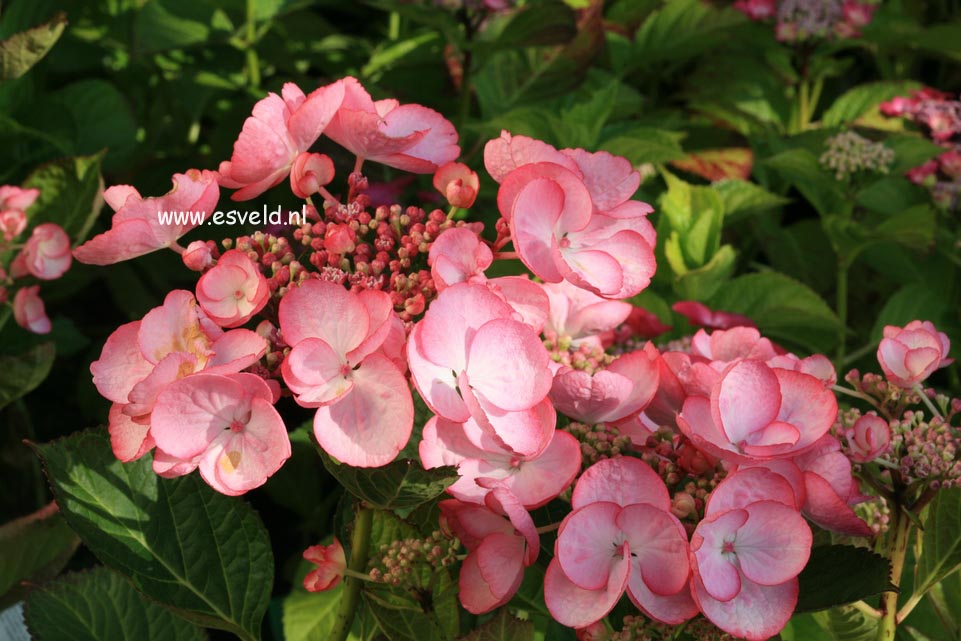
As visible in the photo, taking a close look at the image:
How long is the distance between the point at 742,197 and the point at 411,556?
2.74ft

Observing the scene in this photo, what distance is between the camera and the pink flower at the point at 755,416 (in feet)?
1.62

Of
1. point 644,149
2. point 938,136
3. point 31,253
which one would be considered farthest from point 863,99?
point 31,253

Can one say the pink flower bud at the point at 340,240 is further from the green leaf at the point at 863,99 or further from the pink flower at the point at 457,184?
the green leaf at the point at 863,99

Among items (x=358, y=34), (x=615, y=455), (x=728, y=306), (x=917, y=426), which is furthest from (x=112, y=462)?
(x=358, y=34)

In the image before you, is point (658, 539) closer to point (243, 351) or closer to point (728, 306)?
point (243, 351)

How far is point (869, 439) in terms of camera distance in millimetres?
536

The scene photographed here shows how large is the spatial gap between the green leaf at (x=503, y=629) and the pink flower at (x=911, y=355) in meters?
0.26

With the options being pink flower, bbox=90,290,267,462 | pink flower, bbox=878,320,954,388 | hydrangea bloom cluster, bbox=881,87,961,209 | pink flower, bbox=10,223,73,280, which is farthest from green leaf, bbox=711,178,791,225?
pink flower, bbox=90,290,267,462

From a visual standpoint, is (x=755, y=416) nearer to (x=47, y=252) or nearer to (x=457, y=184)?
(x=457, y=184)

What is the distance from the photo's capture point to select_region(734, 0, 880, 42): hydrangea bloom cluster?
5.02 feet

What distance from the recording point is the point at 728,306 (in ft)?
3.74

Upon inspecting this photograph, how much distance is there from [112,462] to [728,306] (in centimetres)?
75

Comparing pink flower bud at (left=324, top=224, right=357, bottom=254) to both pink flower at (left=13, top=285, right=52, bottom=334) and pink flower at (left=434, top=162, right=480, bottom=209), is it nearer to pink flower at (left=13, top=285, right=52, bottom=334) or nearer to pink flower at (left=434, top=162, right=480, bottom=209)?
pink flower at (left=434, top=162, right=480, bottom=209)

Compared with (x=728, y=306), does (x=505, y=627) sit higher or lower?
higher
